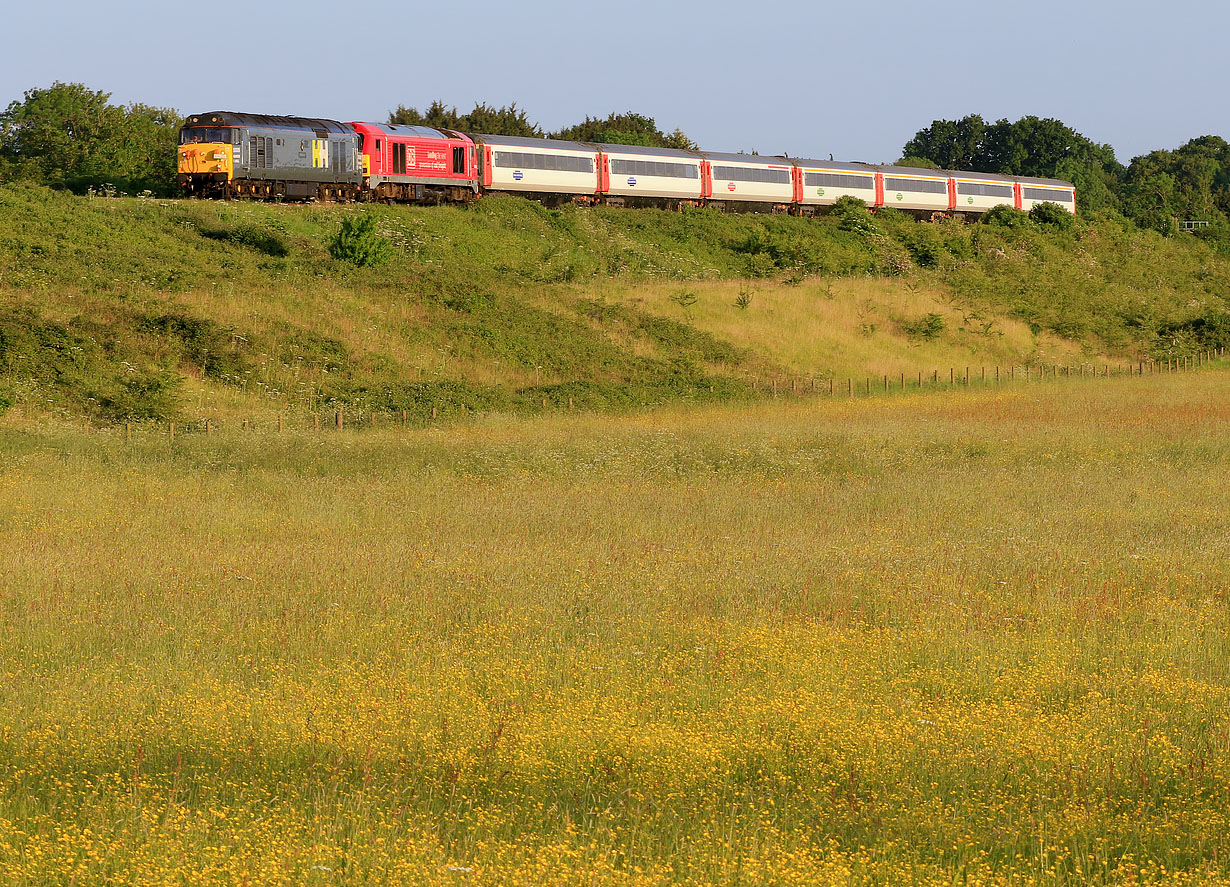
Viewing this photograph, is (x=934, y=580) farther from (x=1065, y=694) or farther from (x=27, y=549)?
(x=27, y=549)

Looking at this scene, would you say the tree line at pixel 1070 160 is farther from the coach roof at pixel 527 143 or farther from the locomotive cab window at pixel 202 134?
the locomotive cab window at pixel 202 134

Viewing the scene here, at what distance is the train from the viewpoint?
48781mm

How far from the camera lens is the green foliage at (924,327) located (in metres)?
53.7

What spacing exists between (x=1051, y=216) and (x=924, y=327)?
30.2m

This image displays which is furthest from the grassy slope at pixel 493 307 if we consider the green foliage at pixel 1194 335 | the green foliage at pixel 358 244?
the green foliage at pixel 1194 335

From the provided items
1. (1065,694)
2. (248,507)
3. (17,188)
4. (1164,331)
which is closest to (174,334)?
(17,188)

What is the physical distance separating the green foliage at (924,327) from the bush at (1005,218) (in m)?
23.7

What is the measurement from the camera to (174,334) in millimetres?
36938

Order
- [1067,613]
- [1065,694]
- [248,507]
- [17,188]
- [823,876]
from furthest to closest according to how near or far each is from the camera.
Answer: [17,188] < [248,507] < [1067,613] < [1065,694] < [823,876]

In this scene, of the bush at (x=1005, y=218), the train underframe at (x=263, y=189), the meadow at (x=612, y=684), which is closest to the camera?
the meadow at (x=612, y=684)

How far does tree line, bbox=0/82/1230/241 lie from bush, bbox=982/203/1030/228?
1279cm

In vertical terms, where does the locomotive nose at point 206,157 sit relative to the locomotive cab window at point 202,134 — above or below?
below

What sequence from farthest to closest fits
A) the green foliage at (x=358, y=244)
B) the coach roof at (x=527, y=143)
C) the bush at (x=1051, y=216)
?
the bush at (x=1051, y=216)
the coach roof at (x=527, y=143)
the green foliage at (x=358, y=244)

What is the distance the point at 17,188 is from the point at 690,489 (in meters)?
36.4
